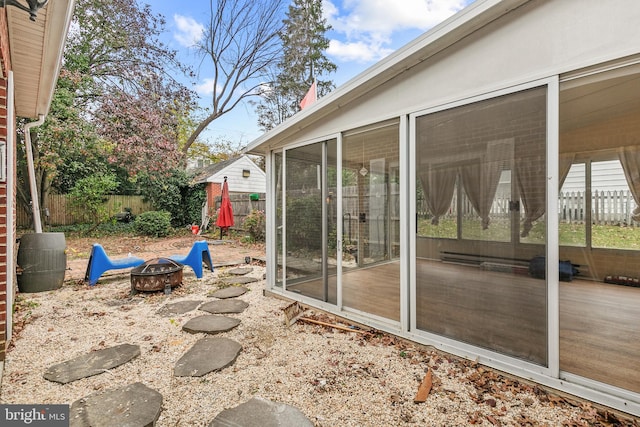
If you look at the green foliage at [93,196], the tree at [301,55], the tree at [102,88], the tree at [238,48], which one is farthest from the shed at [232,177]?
the tree at [301,55]

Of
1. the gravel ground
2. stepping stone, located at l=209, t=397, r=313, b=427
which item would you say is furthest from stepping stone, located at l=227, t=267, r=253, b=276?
stepping stone, located at l=209, t=397, r=313, b=427

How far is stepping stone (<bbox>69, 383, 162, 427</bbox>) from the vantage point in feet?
5.93

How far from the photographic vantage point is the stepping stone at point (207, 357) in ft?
8.00

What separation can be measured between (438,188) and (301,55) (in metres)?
13.5

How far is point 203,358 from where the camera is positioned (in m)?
2.63

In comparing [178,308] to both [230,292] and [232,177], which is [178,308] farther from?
[232,177]

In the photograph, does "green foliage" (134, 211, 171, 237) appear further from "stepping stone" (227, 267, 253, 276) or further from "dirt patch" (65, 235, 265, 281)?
"stepping stone" (227, 267, 253, 276)

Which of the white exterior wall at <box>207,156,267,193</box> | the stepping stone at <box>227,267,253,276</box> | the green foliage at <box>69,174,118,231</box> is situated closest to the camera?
the stepping stone at <box>227,267,253,276</box>

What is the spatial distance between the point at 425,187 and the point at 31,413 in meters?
3.33

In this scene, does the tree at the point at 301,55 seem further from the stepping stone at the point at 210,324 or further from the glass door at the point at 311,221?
the stepping stone at the point at 210,324

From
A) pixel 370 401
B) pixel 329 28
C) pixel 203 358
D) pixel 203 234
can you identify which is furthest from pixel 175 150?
pixel 370 401

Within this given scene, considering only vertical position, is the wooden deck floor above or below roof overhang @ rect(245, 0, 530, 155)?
below

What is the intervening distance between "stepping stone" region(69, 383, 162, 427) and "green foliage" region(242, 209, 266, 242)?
7328 millimetres

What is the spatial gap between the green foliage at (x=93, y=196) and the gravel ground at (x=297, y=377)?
805 centimetres
